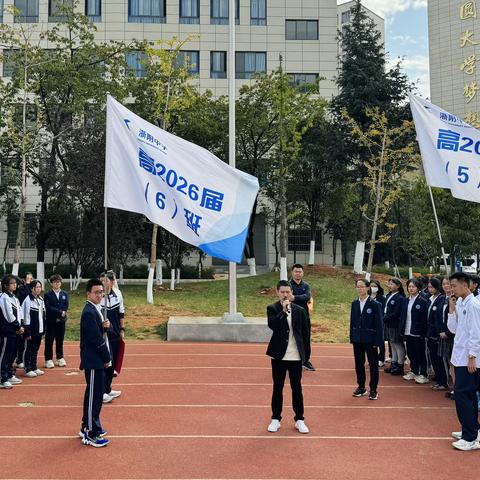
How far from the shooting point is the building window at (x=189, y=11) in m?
36.7

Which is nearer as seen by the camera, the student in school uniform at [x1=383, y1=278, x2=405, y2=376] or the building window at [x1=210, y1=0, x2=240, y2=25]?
the student in school uniform at [x1=383, y1=278, x2=405, y2=376]

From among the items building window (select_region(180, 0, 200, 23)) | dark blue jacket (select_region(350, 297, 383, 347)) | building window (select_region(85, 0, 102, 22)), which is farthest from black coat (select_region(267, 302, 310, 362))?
building window (select_region(85, 0, 102, 22))

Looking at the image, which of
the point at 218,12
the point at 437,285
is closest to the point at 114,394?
the point at 437,285

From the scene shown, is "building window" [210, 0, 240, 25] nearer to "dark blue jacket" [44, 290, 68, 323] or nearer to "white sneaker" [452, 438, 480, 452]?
"dark blue jacket" [44, 290, 68, 323]

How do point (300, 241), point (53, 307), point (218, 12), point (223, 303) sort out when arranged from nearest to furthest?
point (53, 307) < point (223, 303) < point (218, 12) < point (300, 241)

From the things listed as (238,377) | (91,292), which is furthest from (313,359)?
(91,292)

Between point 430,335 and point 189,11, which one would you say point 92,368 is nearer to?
point 430,335

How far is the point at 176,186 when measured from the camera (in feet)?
26.5

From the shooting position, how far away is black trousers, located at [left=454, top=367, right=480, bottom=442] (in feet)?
18.9

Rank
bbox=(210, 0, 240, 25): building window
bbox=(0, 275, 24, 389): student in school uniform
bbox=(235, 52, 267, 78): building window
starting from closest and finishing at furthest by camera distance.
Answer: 1. bbox=(0, 275, 24, 389): student in school uniform
2. bbox=(210, 0, 240, 25): building window
3. bbox=(235, 52, 267, 78): building window

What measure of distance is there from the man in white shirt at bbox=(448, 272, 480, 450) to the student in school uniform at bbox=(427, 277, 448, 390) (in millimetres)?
2231

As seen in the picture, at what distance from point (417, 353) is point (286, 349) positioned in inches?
158

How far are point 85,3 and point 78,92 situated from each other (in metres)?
17.2

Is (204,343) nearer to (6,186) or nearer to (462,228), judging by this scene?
(462,228)
